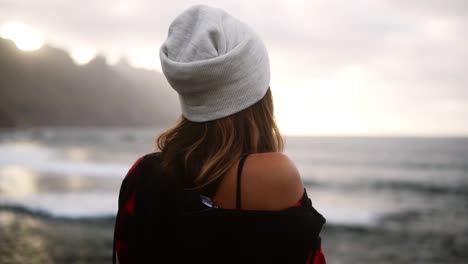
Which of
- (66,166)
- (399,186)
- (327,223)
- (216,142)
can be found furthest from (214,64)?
(66,166)

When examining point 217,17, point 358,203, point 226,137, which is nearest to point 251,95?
point 226,137

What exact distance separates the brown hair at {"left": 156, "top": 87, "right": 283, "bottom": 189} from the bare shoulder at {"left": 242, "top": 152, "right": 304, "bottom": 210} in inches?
2.8

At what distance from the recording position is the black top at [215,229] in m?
1.05

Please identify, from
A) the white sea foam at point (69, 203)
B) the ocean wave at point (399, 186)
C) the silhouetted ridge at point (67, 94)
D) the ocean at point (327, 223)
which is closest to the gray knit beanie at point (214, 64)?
the ocean at point (327, 223)

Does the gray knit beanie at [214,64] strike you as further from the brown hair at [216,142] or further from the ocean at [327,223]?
the ocean at [327,223]

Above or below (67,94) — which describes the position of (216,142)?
below

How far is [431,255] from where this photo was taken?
7.39 m

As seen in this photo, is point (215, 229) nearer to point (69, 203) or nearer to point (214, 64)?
point (214, 64)

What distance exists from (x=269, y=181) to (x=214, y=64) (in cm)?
38

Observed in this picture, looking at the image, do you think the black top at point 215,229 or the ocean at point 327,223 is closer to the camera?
the black top at point 215,229

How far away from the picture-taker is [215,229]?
3.48 feet

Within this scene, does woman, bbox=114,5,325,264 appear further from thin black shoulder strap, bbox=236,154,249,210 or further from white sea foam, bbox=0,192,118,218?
white sea foam, bbox=0,192,118,218

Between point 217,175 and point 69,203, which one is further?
point 69,203

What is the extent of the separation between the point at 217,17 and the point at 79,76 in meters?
171
